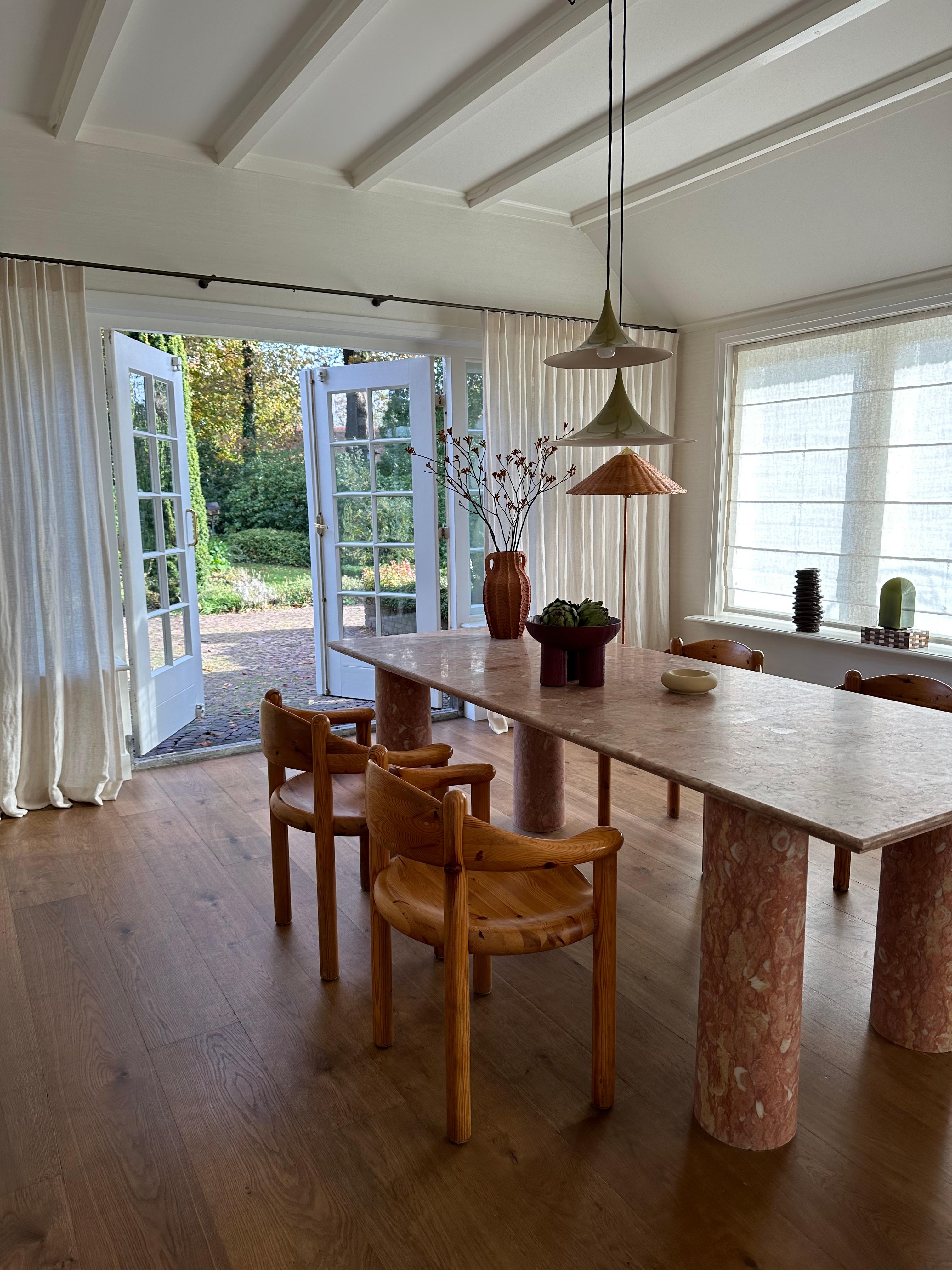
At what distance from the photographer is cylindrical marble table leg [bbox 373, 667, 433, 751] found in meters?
3.26

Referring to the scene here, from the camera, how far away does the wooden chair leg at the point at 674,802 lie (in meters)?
3.65

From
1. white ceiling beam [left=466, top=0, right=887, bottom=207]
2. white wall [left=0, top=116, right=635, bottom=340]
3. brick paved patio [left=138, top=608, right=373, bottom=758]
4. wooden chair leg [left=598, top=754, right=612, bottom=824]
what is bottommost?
brick paved patio [left=138, top=608, right=373, bottom=758]

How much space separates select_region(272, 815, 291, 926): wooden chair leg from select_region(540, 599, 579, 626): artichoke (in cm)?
103

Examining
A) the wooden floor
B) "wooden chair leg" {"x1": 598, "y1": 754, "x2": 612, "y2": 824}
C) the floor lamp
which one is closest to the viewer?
the wooden floor

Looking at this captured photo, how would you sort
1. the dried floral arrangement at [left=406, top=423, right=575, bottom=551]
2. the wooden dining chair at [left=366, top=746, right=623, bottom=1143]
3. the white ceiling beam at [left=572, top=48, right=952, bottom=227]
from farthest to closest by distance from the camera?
1. the dried floral arrangement at [left=406, top=423, right=575, bottom=551]
2. the white ceiling beam at [left=572, top=48, right=952, bottom=227]
3. the wooden dining chair at [left=366, top=746, right=623, bottom=1143]

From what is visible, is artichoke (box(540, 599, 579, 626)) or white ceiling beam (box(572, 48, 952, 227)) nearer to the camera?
artichoke (box(540, 599, 579, 626))

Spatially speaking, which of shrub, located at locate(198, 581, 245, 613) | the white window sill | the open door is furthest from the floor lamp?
shrub, located at locate(198, 581, 245, 613)

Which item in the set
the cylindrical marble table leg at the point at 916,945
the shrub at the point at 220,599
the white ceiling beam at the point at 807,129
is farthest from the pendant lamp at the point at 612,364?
the shrub at the point at 220,599

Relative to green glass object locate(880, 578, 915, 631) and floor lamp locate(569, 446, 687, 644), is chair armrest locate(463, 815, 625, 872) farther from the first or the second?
green glass object locate(880, 578, 915, 631)

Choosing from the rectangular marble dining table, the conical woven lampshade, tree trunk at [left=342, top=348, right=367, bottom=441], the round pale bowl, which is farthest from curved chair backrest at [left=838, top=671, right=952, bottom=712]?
tree trunk at [left=342, top=348, right=367, bottom=441]

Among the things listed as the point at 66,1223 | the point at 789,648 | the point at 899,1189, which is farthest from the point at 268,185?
the point at 899,1189

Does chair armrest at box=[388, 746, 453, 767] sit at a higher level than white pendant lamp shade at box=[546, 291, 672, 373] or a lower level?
lower

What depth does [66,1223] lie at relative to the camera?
1650 mm

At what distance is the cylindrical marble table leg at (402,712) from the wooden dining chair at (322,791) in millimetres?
551
